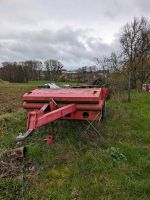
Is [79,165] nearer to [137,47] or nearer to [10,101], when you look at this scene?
[10,101]

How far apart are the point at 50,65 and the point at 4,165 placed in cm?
5577

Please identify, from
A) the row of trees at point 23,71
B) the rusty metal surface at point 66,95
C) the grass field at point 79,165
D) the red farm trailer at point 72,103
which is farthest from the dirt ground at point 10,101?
the row of trees at point 23,71

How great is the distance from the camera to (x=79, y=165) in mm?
4371

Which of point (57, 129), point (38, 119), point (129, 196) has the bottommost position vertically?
point (129, 196)

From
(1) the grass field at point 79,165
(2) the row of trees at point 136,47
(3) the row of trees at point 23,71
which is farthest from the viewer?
(3) the row of trees at point 23,71

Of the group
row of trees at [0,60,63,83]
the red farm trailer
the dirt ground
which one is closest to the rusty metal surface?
the red farm trailer

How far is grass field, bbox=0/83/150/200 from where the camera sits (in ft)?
11.8

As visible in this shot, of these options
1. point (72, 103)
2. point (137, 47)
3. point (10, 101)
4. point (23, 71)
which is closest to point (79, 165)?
point (72, 103)

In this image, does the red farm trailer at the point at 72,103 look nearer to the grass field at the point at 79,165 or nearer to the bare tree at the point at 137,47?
the grass field at the point at 79,165

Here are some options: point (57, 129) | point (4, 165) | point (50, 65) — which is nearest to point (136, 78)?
point (57, 129)

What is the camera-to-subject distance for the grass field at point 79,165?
359 centimetres

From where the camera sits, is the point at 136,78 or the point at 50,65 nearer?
the point at 136,78

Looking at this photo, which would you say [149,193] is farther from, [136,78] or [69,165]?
[136,78]

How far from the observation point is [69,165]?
172 inches
